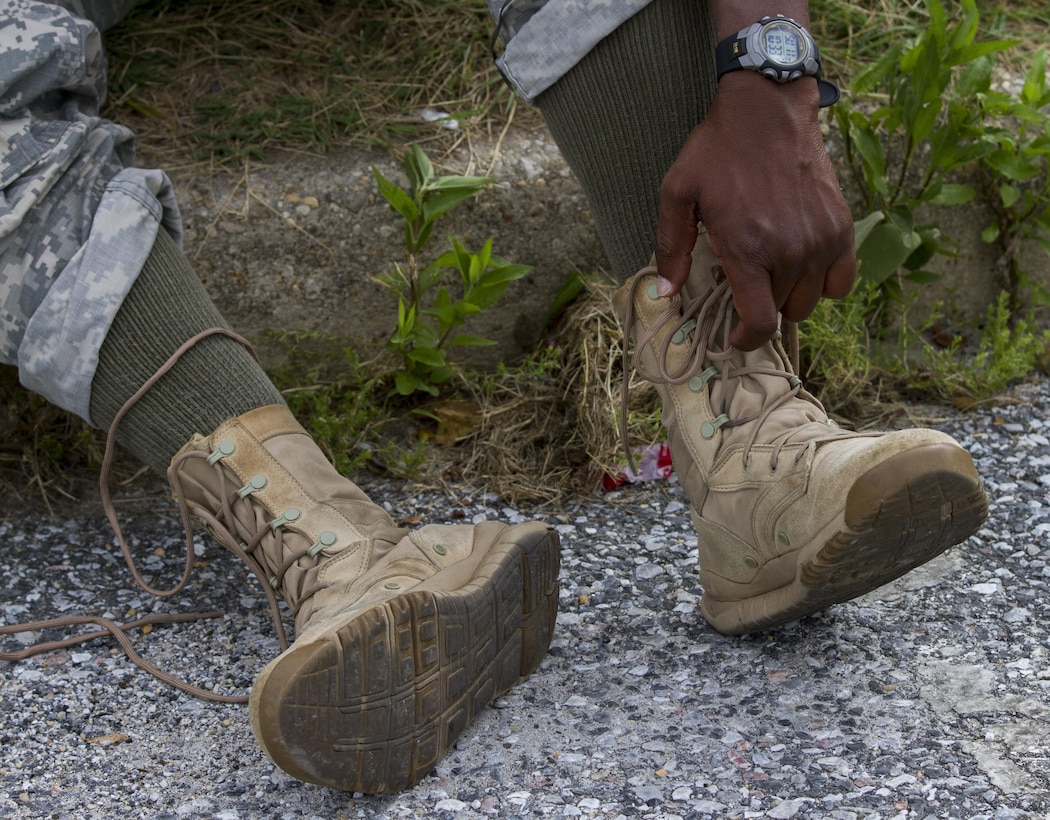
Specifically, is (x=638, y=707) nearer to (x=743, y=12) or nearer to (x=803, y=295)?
(x=803, y=295)

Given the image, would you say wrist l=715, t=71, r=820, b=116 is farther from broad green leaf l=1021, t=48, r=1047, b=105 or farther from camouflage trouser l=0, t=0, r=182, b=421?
broad green leaf l=1021, t=48, r=1047, b=105

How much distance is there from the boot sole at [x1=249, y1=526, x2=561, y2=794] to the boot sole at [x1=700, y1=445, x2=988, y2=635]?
1.26ft

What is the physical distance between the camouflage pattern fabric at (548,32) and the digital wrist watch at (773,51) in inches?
6.8

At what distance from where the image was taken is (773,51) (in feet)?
4.42

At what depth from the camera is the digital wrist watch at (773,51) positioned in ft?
4.41

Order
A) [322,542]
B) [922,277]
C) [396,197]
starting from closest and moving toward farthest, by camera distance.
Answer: [322,542], [396,197], [922,277]

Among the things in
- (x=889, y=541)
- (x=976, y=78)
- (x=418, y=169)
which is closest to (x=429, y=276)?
(x=418, y=169)

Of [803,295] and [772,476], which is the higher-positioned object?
[803,295]

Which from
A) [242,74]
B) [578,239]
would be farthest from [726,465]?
[242,74]

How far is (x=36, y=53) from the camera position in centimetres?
154

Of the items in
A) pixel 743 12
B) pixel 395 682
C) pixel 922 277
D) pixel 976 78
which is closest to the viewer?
pixel 395 682

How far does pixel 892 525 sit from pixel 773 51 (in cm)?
59

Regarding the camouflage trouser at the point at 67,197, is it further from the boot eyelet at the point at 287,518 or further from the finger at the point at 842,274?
the finger at the point at 842,274

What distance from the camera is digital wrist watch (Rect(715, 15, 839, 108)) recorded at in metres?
1.34
